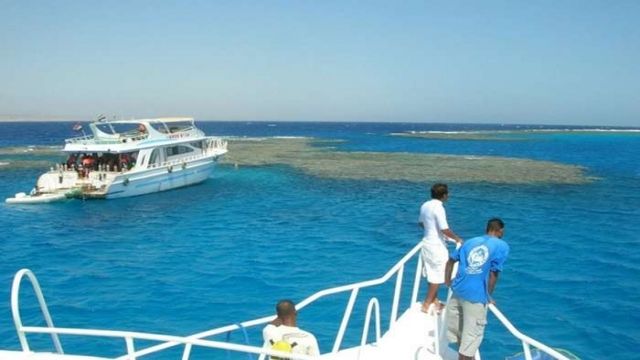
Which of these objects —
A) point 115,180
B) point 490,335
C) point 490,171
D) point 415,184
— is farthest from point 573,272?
point 490,171

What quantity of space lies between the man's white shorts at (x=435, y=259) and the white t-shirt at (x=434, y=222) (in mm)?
75

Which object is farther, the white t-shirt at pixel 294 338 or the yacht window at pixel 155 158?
the yacht window at pixel 155 158

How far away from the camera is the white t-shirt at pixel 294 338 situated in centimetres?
462

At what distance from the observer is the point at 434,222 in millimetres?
7480

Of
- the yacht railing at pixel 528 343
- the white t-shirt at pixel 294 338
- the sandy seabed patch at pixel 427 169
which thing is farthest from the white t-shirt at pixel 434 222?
the sandy seabed patch at pixel 427 169

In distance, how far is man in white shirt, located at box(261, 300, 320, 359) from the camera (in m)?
4.61

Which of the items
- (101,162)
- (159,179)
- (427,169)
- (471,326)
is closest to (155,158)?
(159,179)

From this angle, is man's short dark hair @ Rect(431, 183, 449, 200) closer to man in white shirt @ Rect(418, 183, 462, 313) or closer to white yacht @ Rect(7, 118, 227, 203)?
man in white shirt @ Rect(418, 183, 462, 313)

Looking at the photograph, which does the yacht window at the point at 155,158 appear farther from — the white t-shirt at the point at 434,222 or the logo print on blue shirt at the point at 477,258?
the logo print on blue shirt at the point at 477,258

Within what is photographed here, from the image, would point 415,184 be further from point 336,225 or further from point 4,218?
point 4,218

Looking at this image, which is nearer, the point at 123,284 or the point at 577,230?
the point at 123,284

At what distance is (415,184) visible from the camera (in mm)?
35062

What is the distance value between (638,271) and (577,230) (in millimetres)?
5555

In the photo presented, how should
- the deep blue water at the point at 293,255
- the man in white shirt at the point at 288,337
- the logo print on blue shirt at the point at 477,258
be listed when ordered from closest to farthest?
the man in white shirt at the point at 288,337, the logo print on blue shirt at the point at 477,258, the deep blue water at the point at 293,255
